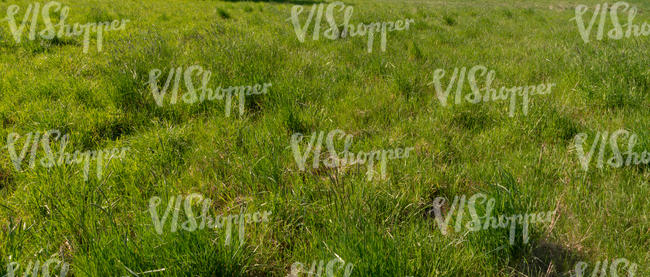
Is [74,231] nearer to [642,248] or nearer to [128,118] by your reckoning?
[128,118]

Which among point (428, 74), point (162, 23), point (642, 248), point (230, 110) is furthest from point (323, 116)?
point (162, 23)

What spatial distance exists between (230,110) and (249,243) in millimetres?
2059

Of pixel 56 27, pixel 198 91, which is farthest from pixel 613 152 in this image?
pixel 56 27

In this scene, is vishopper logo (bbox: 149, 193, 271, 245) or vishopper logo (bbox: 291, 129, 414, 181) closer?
vishopper logo (bbox: 149, 193, 271, 245)

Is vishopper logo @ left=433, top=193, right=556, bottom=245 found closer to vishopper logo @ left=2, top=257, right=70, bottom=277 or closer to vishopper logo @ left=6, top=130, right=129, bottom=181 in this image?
vishopper logo @ left=2, top=257, right=70, bottom=277

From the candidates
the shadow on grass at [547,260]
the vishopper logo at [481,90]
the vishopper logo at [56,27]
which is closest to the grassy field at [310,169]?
the shadow on grass at [547,260]

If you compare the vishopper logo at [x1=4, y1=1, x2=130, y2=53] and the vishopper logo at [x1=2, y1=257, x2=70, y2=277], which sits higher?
the vishopper logo at [x1=4, y1=1, x2=130, y2=53]

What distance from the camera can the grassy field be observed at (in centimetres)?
183

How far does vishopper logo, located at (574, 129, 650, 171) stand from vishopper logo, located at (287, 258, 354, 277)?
6.78 feet

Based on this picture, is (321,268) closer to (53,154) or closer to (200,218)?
(200,218)

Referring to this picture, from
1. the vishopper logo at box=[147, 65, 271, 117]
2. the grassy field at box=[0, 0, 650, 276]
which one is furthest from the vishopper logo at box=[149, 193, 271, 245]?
the vishopper logo at box=[147, 65, 271, 117]

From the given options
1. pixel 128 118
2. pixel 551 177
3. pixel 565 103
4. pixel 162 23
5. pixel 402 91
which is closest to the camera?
pixel 551 177

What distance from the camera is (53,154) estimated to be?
286cm

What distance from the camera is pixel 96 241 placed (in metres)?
1.76
